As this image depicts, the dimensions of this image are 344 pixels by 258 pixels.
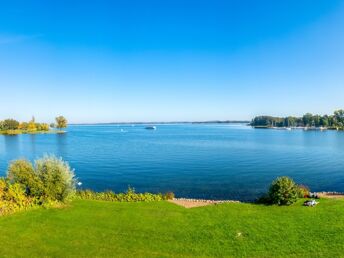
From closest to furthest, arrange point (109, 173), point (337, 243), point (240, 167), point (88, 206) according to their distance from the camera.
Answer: point (337, 243) → point (88, 206) → point (109, 173) → point (240, 167)

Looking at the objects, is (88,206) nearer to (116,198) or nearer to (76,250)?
(116,198)

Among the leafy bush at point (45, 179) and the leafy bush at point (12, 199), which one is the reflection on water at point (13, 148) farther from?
the leafy bush at point (12, 199)

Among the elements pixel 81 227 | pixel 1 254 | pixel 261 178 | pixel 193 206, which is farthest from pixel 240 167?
pixel 1 254

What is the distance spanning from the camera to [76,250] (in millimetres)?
19875

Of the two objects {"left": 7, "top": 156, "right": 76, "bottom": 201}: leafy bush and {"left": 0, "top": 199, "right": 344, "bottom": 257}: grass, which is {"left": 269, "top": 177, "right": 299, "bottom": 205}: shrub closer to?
{"left": 0, "top": 199, "right": 344, "bottom": 257}: grass

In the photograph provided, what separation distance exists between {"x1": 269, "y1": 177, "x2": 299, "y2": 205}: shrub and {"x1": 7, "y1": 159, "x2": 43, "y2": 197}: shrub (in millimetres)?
26717

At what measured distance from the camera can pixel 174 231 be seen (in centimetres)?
2330

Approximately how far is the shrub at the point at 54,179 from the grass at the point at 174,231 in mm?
1905

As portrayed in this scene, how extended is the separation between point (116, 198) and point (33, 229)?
12.3 meters

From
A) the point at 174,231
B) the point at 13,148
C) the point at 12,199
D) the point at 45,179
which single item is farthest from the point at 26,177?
the point at 13,148

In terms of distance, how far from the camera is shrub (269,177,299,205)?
30625mm

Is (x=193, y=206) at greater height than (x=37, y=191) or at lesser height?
lesser

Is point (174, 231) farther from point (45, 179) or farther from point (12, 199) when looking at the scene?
point (12, 199)

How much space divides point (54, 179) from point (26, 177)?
340cm
